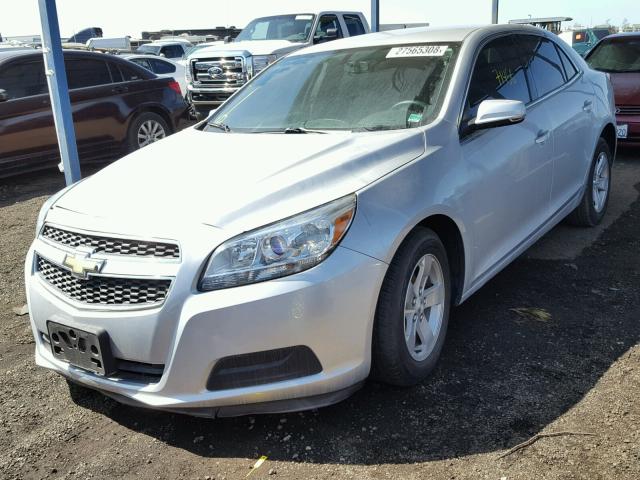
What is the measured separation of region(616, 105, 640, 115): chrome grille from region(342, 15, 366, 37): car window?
683cm

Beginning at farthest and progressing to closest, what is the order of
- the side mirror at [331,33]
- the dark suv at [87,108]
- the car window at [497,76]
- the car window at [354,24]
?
the car window at [354,24] < the side mirror at [331,33] < the dark suv at [87,108] < the car window at [497,76]

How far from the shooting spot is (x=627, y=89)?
8.12m

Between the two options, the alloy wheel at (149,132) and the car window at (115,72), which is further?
the alloy wheel at (149,132)

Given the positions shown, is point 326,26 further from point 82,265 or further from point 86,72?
point 82,265

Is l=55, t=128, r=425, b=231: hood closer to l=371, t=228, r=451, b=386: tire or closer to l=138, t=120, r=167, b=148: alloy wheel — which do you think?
l=371, t=228, r=451, b=386: tire

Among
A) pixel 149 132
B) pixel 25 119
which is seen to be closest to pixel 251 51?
pixel 149 132

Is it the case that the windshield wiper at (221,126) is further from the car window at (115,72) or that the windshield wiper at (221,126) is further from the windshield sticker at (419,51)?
the car window at (115,72)

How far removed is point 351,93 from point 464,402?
1872mm

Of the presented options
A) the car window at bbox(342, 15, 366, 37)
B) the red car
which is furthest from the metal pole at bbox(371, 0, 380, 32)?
the red car

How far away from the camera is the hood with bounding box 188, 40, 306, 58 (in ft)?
39.9

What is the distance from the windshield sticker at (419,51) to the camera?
378 centimetres

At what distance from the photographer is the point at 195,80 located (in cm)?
1310

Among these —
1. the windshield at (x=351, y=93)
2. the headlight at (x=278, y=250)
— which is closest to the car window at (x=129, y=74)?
the windshield at (x=351, y=93)

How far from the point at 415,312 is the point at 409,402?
42 centimetres
